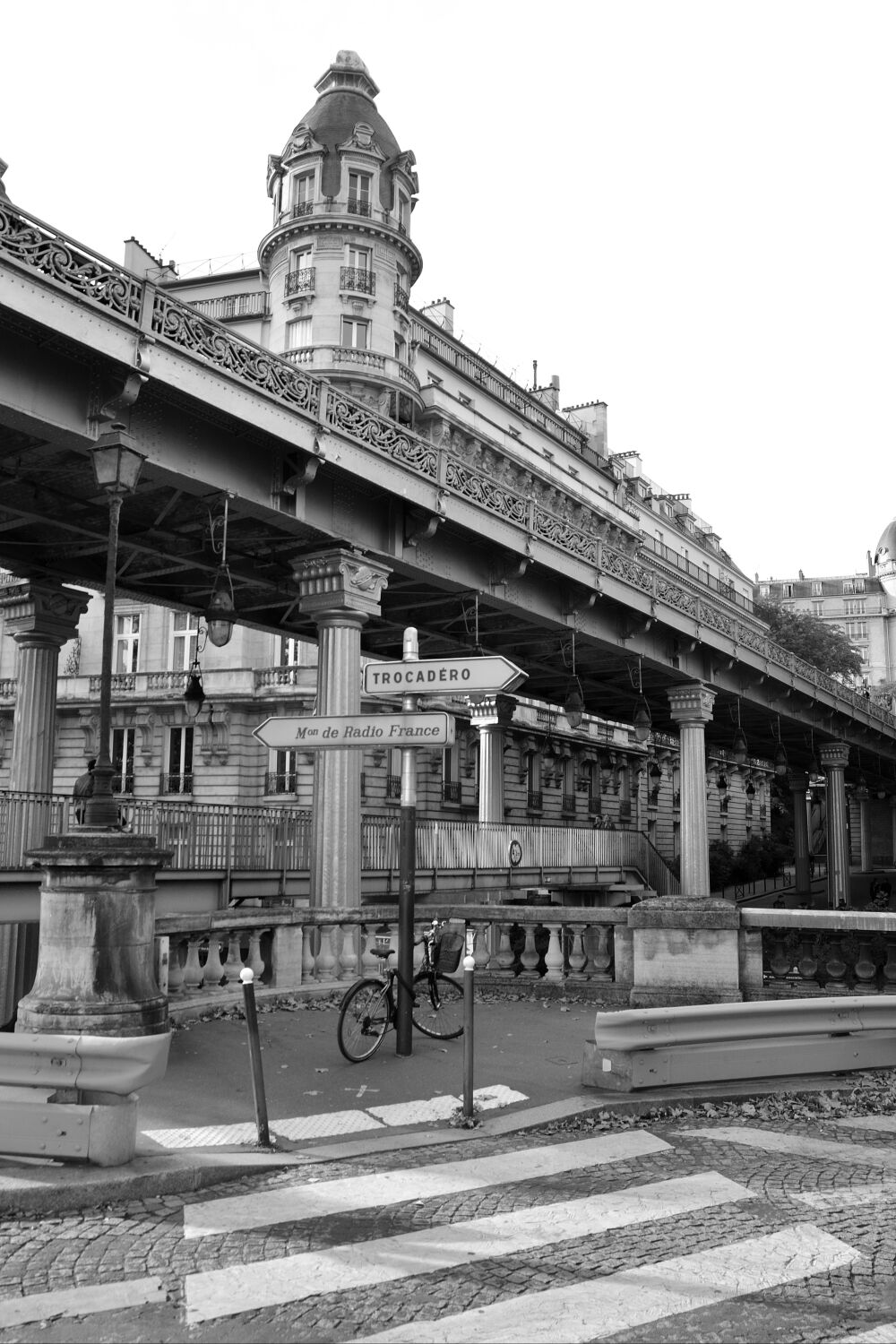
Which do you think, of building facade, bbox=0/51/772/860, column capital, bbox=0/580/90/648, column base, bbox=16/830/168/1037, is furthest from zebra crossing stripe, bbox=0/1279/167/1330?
building facade, bbox=0/51/772/860

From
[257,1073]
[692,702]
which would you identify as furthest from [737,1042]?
[692,702]

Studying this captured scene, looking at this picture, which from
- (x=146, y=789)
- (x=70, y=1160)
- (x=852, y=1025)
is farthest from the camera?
(x=146, y=789)

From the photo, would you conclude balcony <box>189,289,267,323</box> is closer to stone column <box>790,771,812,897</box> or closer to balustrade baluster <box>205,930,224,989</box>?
stone column <box>790,771,812,897</box>

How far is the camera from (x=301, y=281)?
44438mm

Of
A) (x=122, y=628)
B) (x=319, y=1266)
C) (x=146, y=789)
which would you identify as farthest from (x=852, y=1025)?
(x=122, y=628)

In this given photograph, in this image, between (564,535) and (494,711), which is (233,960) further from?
(494,711)

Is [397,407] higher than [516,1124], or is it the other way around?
[397,407]

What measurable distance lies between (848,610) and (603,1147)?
473 feet

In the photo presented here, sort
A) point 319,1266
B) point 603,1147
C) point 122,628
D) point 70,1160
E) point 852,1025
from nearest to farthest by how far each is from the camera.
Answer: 1. point 319,1266
2. point 70,1160
3. point 603,1147
4. point 852,1025
5. point 122,628

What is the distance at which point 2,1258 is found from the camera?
5.14 m

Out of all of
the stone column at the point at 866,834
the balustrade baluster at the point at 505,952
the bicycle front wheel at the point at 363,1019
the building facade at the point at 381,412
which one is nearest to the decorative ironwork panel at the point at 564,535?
the balustrade baluster at the point at 505,952

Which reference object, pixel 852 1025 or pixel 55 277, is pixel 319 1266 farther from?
pixel 55 277

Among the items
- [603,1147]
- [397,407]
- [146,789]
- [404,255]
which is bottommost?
[603,1147]

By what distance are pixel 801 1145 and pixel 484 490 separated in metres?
13.5
